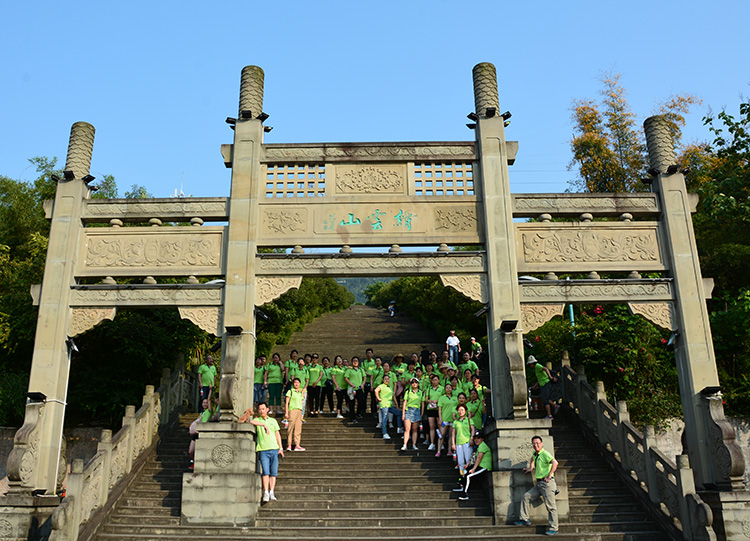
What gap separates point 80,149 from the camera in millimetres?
13008

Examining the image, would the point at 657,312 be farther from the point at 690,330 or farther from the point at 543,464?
the point at 543,464

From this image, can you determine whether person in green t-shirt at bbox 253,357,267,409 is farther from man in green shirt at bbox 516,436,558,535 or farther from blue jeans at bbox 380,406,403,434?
man in green shirt at bbox 516,436,558,535

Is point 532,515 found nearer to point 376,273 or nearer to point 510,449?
point 510,449

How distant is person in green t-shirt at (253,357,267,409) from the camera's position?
13477mm

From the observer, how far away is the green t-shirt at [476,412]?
1151 centimetres

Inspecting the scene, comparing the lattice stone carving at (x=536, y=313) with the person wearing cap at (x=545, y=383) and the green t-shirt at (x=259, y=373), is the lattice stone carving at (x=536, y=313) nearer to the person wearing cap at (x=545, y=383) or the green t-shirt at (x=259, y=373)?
the person wearing cap at (x=545, y=383)

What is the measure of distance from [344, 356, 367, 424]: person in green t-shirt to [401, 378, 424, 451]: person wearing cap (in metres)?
1.58

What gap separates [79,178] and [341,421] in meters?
7.20

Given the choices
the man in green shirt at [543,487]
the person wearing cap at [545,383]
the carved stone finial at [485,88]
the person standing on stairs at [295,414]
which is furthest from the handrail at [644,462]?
the carved stone finial at [485,88]

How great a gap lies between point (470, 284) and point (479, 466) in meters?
3.24

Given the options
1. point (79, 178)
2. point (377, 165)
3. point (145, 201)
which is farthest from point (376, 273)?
point (79, 178)

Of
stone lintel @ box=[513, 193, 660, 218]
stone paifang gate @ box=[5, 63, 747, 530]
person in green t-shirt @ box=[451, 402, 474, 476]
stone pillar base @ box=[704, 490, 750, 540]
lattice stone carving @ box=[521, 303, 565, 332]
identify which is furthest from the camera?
stone lintel @ box=[513, 193, 660, 218]

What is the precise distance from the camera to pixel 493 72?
13148 millimetres

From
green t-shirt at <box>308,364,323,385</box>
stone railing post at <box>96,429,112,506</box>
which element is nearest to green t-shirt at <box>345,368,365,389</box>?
green t-shirt at <box>308,364,323,385</box>
